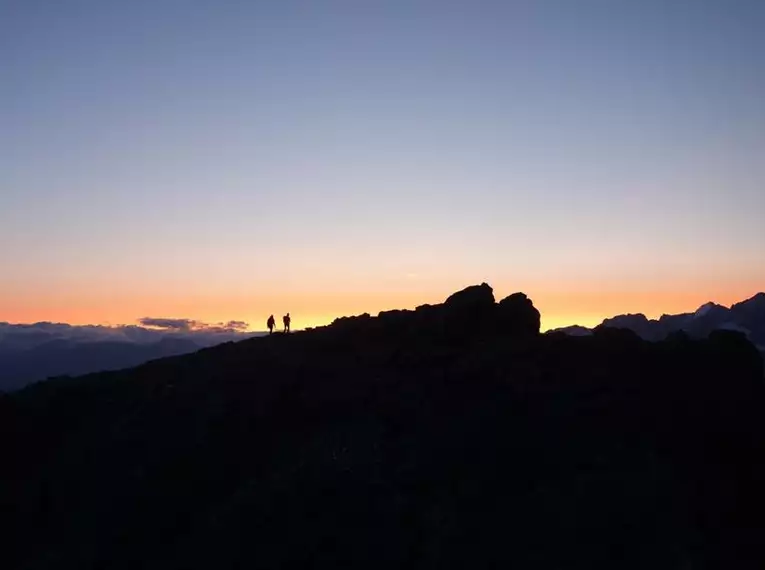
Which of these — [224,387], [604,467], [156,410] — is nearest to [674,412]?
[604,467]

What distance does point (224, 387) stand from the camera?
59281mm

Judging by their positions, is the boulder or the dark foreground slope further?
the boulder

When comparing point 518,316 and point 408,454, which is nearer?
point 408,454

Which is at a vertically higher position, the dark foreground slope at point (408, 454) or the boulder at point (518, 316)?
→ the boulder at point (518, 316)

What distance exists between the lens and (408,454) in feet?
157

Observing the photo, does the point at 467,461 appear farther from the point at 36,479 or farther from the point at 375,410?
→ the point at 36,479

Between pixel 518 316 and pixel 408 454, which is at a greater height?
pixel 518 316

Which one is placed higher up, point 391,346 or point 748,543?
point 391,346

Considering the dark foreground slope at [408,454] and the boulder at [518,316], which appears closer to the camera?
the dark foreground slope at [408,454]

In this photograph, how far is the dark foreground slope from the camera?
40562 mm

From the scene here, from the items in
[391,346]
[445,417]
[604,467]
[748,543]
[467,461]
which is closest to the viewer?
[748,543]

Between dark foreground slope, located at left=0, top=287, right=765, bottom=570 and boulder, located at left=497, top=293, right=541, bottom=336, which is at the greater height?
boulder, located at left=497, top=293, right=541, bottom=336

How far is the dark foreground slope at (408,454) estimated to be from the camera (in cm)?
4056

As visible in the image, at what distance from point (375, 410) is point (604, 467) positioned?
54.7 ft
